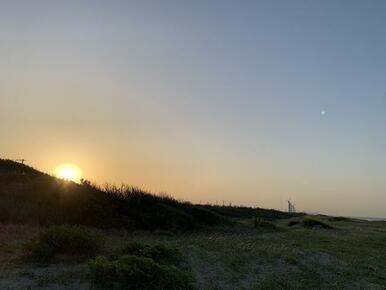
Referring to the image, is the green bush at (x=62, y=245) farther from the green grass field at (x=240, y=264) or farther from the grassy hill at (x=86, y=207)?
the grassy hill at (x=86, y=207)

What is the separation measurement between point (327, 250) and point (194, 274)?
25.7 ft

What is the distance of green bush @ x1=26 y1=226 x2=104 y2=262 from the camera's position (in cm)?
1327

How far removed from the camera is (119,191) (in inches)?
1053

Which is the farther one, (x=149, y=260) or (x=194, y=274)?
(x=194, y=274)

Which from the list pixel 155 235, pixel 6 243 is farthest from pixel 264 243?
pixel 6 243

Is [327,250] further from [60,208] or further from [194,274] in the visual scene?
[60,208]

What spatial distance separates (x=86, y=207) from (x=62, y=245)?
8.83 meters

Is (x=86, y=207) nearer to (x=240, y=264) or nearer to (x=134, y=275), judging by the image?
(x=240, y=264)

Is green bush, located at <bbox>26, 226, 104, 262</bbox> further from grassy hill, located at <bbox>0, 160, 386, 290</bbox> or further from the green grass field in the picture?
the green grass field

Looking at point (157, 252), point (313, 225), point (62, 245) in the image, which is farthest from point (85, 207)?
point (313, 225)

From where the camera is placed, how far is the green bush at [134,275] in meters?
11.3

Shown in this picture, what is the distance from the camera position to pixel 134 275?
1143 cm

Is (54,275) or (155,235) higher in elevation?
(155,235)

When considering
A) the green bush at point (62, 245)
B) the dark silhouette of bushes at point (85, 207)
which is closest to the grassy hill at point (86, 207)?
the dark silhouette of bushes at point (85, 207)
